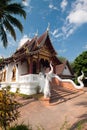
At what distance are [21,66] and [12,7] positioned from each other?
23.1ft

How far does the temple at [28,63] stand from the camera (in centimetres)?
1913

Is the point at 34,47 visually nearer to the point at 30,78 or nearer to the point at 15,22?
the point at 15,22

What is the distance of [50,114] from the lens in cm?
1229

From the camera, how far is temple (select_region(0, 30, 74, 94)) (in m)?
19.1

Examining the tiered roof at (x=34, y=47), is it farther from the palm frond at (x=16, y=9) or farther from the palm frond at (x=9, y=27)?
the palm frond at (x=16, y=9)

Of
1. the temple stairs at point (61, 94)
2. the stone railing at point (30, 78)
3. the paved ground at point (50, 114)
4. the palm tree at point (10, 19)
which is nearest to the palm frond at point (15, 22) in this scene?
the palm tree at point (10, 19)

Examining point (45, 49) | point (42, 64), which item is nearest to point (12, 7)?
point (45, 49)

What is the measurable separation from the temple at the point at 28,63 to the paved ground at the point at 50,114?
14.0 feet

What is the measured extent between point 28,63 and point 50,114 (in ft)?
32.9

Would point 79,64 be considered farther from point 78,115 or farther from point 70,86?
point 78,115

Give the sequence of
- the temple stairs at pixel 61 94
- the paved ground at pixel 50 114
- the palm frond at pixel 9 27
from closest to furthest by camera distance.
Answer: the paved ground at pixel 50 114
the temple stairs at pixel 61 94
the palm frond at pixel 9 27

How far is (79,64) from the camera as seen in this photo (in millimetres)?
33562

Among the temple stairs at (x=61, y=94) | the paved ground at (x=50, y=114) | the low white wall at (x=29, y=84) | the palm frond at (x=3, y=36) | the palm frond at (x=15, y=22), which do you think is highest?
the palm frond at (x=15, y=22)

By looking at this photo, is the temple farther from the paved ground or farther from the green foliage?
the green foliage
